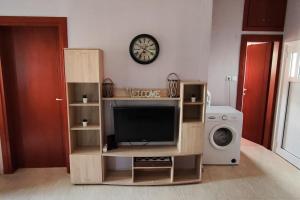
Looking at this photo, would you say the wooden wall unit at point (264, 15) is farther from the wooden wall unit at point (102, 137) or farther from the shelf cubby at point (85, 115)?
the shelf cubby at point (85, 115)

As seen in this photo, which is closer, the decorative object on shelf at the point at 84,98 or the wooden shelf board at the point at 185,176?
the decorative object on shelf at the point at 84,98

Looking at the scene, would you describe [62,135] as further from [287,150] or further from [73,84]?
[287,150]

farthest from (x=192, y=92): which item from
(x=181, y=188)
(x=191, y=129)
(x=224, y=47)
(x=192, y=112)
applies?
(x=224, y=47)

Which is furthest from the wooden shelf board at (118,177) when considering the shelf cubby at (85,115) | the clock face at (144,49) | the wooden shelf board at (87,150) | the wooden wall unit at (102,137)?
the clock face at (144,49)

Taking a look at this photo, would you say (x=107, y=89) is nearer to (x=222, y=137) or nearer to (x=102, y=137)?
(x=102, y=137)

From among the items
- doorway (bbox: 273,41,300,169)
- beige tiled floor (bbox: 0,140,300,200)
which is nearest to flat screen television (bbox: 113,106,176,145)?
beige tiled floor (bbox: 0,140,300,200)

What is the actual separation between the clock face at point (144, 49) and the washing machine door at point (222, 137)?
1.41 metres

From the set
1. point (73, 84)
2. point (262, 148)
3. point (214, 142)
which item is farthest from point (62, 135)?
point (262, 148)

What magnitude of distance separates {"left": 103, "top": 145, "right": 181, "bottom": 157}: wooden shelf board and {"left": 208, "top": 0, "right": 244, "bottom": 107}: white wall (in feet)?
5.04

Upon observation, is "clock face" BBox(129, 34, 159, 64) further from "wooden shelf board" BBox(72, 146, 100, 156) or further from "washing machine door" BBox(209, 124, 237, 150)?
"washing machine door" BBox(209, 124, 237, 150)

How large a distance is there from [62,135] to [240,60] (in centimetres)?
312

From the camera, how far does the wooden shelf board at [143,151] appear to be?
2520mm

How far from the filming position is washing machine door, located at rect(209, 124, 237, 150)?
3078 mm

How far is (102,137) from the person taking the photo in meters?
2.56
